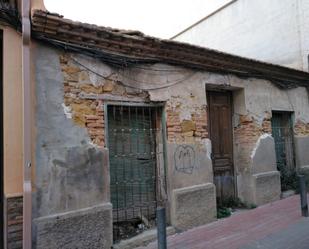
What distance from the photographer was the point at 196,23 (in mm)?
15047

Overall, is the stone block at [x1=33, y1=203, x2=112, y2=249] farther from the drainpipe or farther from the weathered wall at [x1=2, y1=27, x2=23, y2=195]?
the weathered wall at [x1=2, y1=27, x2=23, y2=195]

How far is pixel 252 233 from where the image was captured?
557 centimetres

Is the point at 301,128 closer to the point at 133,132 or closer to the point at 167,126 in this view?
the point at 167,126

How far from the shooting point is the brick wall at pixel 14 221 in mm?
4105

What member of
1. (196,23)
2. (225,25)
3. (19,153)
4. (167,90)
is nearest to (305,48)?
(225,25)

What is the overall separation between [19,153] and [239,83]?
210 inches

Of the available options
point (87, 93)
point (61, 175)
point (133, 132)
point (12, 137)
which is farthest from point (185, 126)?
point (12, 137)

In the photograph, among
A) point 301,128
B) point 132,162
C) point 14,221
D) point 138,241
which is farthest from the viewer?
point 301,128

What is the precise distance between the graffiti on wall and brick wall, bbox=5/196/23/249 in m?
2.88

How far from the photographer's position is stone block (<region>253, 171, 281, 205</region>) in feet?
25.1

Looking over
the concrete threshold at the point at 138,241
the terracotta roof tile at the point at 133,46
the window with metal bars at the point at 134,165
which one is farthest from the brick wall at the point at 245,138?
the concrete threshold at the point at 138,241

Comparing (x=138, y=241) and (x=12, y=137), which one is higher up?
(x=12, y=137)

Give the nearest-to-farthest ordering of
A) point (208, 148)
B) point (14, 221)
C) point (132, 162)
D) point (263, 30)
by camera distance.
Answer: point (14, 221) → point (132, 162) → point (208, 148) → point (263, 30)

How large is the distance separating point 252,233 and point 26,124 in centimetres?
410
